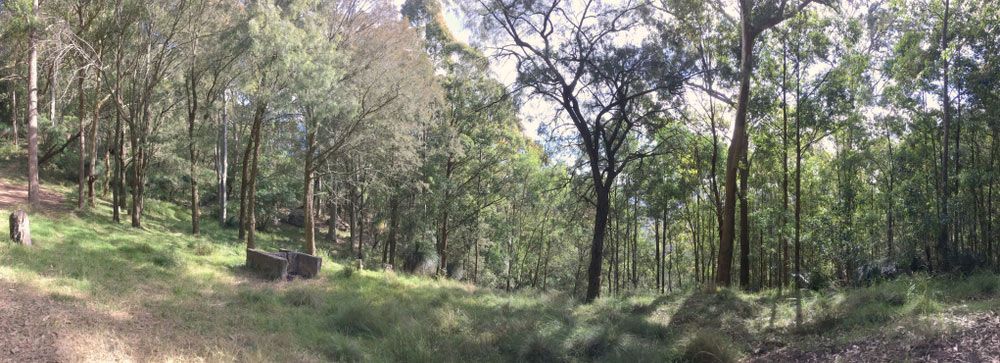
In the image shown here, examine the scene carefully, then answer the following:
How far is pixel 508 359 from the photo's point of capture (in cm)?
855

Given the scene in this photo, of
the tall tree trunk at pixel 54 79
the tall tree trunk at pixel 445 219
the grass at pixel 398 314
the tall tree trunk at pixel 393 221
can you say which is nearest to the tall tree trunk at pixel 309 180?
the tall tree trunk at pixel 393 221

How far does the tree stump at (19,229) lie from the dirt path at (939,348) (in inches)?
581

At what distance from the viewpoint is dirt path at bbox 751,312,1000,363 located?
6013 millimetres

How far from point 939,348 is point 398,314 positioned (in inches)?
322

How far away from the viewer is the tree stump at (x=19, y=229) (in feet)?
39.0

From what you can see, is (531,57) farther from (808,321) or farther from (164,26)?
(164,26)

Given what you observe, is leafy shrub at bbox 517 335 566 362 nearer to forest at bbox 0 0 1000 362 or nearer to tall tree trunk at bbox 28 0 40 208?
forest at bbox 0 0 1000 362

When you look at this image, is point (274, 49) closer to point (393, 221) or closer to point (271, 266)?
point (271, 266)

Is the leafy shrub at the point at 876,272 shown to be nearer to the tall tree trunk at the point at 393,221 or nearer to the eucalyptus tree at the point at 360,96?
the eucalyptus tree at the point at 360,96

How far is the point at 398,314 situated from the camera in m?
10.7

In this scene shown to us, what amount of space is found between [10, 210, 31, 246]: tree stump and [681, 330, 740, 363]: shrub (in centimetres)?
1338

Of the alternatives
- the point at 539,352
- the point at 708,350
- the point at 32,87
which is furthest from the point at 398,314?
the point at 32,87

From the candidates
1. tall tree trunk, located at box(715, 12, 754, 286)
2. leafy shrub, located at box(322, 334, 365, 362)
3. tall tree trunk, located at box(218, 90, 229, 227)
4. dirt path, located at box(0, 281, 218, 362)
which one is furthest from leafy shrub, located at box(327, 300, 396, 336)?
tall tree trunk, located at box(218, 90, 229, 227)

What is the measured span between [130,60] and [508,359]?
643 inches
